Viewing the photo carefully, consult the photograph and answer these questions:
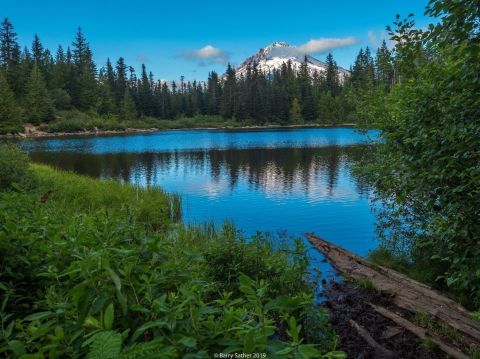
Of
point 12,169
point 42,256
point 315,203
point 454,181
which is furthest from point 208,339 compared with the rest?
point 315,203

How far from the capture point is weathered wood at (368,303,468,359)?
6.52 metres

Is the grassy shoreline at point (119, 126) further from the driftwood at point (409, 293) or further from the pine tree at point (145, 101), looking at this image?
the driftwood at point (409, 293)

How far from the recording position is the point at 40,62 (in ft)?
382

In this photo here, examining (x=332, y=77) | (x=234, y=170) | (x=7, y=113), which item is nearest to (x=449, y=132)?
(x=234, y=170)

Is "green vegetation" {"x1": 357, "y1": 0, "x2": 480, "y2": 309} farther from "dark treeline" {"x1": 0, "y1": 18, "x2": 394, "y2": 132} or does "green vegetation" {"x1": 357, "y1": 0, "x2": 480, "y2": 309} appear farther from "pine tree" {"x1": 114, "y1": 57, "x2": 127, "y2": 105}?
"pine tree" {"x1": 114, "y1": 57, "x2": 127, "y2": 105}

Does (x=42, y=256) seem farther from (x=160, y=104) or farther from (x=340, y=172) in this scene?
(x=160, y=104)

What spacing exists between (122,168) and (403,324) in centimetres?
3273

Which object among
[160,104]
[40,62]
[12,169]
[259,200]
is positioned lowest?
[259,200]

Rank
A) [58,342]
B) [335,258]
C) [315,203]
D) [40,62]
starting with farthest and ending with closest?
[40,62] < [315,203] < [335,258] < [58,342]

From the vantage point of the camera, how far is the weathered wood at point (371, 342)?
7.04 m

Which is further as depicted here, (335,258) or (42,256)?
(335,258)

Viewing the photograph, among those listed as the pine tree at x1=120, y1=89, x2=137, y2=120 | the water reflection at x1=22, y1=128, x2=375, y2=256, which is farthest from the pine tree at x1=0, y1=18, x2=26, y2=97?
the water reflection at x1=22, y1=128, x2=375, y2=256

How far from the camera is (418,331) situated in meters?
7.45

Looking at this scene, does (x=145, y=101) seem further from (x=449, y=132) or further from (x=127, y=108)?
(x=449, y=132)
